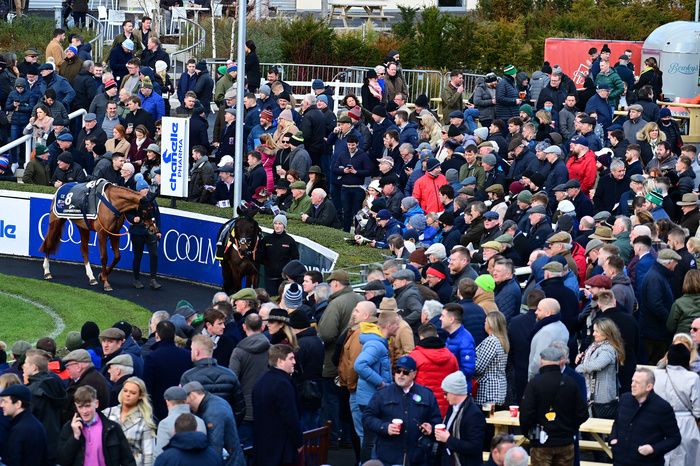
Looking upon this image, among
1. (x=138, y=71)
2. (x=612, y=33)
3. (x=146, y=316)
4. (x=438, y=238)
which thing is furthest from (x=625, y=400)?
(x=612, y=33)

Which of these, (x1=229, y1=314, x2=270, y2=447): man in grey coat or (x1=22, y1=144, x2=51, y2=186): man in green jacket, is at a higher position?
(x1=22, y1=144, x2=51, y2=186): man in green jacket

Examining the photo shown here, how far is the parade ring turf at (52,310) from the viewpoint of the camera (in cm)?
2100

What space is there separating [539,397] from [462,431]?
0.82 m

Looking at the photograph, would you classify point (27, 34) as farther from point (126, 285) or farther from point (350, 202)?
point (350, 202)

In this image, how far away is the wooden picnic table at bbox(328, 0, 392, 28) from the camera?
48.2 meters

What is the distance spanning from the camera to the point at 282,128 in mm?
25031

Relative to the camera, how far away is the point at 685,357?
1334 cm

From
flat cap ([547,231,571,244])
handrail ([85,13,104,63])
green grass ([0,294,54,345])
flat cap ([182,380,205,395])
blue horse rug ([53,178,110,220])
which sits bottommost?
green grass ([0,294,54,345])

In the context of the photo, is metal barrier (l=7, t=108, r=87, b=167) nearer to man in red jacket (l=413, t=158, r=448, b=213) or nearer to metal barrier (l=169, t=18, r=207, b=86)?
man in red jacket (l=413, t=158, r=448, b=213)

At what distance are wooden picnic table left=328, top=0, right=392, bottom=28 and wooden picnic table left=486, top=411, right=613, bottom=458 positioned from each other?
34207 millimetres

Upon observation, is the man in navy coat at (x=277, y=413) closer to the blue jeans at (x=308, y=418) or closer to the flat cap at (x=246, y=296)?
the blue jeans at (x=308, y=418)

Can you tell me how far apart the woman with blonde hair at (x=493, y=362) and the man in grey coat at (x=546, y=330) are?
0.29m

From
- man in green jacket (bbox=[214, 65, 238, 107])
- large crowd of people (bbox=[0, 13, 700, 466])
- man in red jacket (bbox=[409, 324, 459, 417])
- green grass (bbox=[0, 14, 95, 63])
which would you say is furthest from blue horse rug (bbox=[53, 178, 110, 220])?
green grass (bbox=[0, 14, 95, 63])

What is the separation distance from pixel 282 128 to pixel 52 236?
4357 mm
